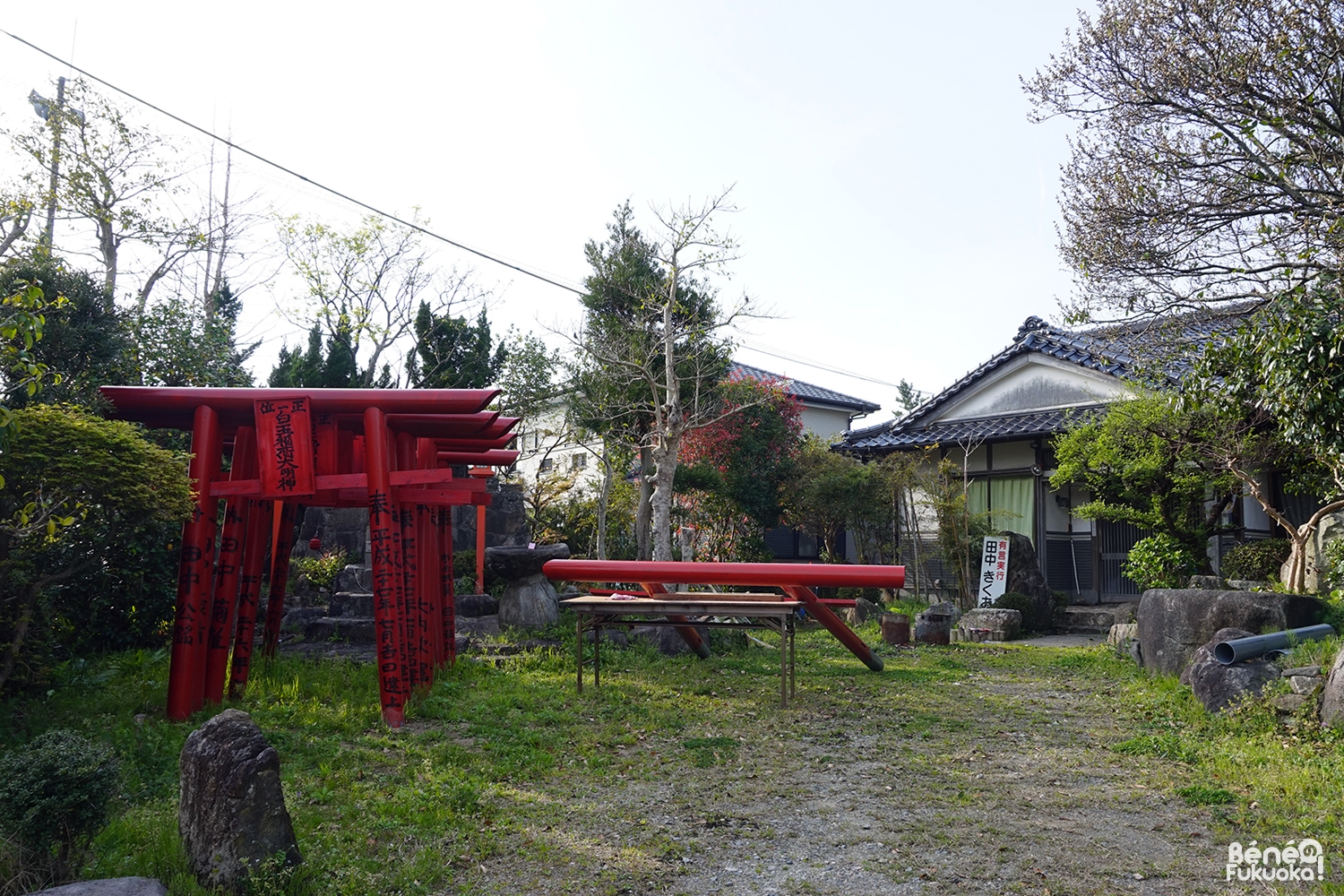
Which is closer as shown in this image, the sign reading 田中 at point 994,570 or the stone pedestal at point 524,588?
the stone pedestal at point 524,588

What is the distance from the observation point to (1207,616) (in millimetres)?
8828

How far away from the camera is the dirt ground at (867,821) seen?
13.6ft

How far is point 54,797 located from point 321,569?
10.9m

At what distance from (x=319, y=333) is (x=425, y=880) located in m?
18.4

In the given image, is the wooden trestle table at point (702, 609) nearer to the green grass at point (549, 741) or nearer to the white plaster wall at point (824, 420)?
the green grass at point (549, 741)

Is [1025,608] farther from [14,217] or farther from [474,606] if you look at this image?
[14,217]

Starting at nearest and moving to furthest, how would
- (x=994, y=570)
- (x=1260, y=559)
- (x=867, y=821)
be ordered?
1. (x=867, y=821)
2. (x=1260, y=559)
3. (x=994, y=570)

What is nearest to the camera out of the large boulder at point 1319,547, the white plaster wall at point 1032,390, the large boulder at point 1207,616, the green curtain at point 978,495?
the large boulder at point 1207,616

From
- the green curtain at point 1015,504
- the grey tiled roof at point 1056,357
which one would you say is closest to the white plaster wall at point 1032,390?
the grey tiled roof at point 1056,357

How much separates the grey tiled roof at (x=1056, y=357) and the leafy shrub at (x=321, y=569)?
1056cm

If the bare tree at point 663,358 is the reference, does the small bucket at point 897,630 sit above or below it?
below

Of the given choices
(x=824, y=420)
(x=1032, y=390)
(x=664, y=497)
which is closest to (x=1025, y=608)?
(x=1032, y=390)

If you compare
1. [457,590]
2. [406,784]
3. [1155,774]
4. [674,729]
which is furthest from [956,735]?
[457,590]

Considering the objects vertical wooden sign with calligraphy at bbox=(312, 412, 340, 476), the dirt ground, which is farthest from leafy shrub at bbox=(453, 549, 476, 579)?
the dirt ground
